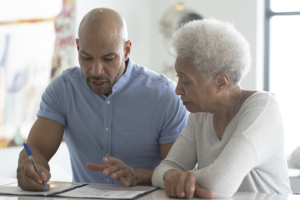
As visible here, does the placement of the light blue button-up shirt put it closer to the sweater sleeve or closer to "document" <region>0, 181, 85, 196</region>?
"document" <region>0, 181, 85, 196</region>

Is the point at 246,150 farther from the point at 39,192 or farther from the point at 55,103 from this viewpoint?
the point at 55,103

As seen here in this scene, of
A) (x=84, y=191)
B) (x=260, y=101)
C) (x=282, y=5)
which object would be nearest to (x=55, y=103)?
(x=84, y=191)

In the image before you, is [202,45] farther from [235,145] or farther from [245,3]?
[245,3]

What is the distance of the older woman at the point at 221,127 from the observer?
43.7 inches

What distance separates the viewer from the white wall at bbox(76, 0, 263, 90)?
13.7 ft

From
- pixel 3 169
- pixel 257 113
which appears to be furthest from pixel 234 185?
pixel 3 169

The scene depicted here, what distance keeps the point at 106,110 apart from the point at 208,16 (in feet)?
9.41

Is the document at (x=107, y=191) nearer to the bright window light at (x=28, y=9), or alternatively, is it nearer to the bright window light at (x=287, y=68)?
the bright window light at (x=28, y=9)

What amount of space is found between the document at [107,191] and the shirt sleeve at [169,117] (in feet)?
1.32

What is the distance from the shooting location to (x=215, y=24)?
4.29 ft

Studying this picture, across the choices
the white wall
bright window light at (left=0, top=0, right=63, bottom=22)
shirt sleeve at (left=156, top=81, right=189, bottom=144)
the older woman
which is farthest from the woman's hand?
the white wall

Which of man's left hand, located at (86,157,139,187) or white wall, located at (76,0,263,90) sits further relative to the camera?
white wall, located at (76,0,263,90)

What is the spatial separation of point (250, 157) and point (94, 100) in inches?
34.7

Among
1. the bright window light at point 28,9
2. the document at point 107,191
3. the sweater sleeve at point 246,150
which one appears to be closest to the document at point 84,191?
the document at point 107,191
